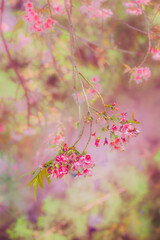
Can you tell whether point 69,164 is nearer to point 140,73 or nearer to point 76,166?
point 76,166

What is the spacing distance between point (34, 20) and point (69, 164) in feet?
1.82

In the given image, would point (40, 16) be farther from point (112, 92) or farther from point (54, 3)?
point (112, 92)

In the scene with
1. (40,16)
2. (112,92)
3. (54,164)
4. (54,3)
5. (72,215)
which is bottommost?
(54,164)

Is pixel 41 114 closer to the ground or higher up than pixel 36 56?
closer to the ground

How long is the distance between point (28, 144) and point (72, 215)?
708 millimetres

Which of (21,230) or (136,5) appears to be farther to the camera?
(21,230)

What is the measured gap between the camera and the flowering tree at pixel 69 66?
0.70 meters

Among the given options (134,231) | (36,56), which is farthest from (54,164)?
(134,231)

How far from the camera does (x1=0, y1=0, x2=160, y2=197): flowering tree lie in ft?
2.31

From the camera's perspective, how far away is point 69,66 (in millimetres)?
1791

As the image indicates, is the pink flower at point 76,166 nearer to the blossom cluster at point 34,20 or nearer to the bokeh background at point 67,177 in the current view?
the blossom cluster at point 34,20

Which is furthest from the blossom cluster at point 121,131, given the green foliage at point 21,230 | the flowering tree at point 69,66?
the green foliage at point 21,230

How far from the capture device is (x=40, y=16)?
0.88 meters

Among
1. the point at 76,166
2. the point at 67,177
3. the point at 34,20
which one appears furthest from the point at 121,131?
the point at 67,177
